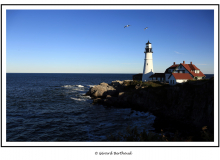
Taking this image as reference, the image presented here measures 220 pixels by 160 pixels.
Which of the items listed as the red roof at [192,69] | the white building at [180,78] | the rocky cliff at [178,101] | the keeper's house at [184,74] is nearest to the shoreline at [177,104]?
the rocky cliff at [178,101]

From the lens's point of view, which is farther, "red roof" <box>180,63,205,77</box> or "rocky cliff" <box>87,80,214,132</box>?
"red roof" <box>180,63,205,77</box>

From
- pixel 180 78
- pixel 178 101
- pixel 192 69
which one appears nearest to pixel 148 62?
pixel 192 69

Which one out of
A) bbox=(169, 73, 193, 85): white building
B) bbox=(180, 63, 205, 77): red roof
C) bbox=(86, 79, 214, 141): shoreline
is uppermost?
bbox=(180, 63, 205, 77): red roof

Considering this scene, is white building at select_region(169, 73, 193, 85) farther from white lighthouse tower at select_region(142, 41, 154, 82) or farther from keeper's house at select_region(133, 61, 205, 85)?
white lighthouse tower at select_region(142, 41, 154, 82)

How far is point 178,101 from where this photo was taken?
Answer: 2369 cm

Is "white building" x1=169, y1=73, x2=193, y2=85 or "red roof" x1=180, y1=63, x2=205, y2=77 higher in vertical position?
"red roof" x1=180, y1=63, x2=205, y2=77

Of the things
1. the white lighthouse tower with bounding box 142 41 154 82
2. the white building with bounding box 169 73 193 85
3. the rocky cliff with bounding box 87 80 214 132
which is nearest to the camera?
the rocky cliff with bounding box 87 80 214 132

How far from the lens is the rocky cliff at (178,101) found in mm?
18594

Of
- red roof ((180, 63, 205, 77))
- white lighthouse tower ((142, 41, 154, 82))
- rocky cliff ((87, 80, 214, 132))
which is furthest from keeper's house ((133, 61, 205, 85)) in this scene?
white lighthouse tower ((142, 41, 154, 82))

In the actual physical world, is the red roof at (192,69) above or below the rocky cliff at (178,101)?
above

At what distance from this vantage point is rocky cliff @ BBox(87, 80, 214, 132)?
18.6 meters

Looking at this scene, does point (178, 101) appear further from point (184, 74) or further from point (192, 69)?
point (192, 69)

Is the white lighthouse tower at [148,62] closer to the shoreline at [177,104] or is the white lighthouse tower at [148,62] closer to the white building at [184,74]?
the white building at [184,74]
